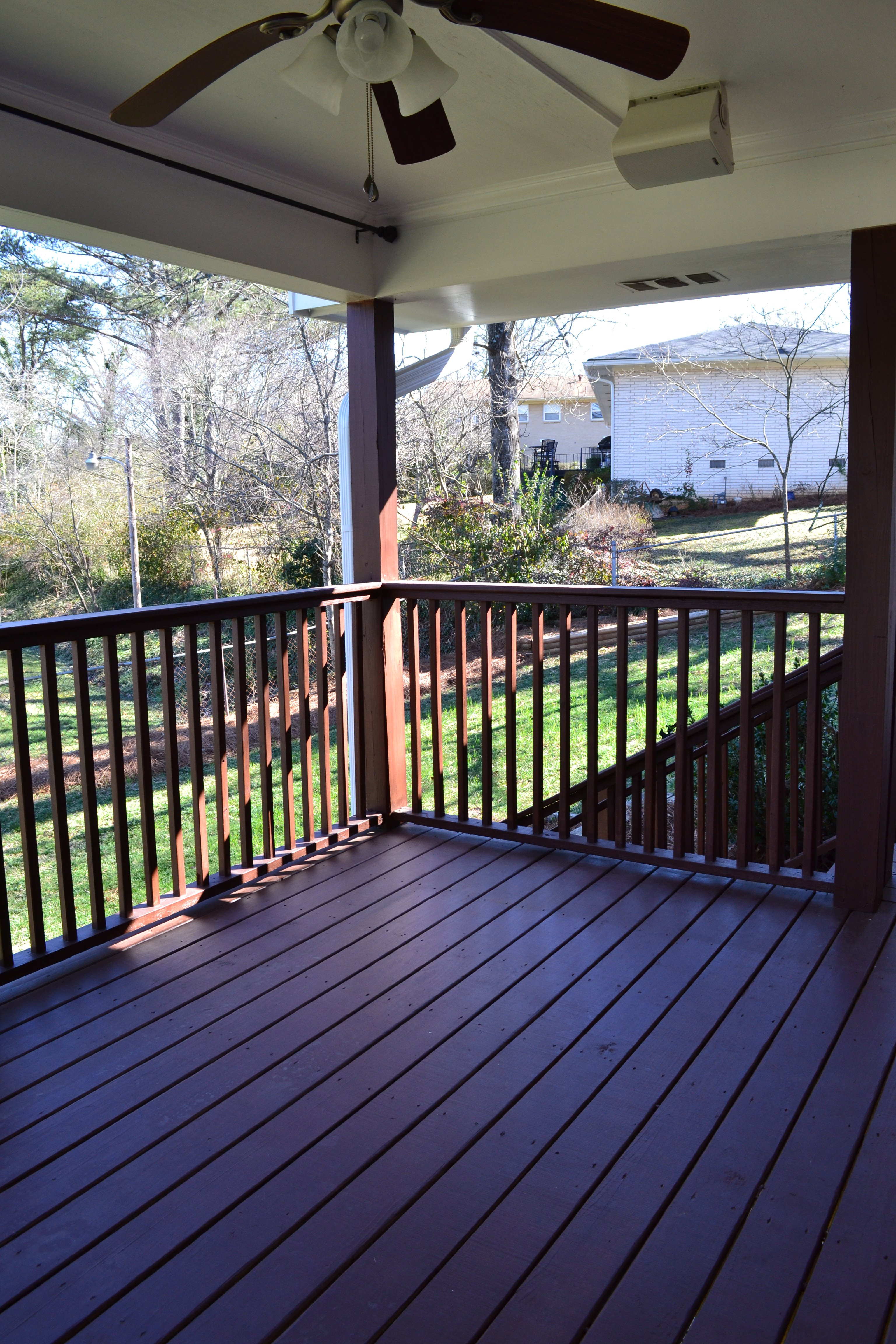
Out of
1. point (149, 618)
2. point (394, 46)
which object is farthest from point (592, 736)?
point (394, 46)

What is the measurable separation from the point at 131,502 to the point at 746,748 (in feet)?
27.7

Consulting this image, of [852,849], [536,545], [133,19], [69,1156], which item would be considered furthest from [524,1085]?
[536,545]

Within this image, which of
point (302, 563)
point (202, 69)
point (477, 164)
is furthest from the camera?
point (302, 563)

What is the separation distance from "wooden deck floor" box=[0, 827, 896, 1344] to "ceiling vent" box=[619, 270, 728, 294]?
2261 millimetres

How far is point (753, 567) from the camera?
38.4 feet

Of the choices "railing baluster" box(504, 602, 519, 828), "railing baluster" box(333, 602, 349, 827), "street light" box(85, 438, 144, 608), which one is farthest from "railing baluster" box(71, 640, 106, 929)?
"street light" box(85, 438, 144, 608)

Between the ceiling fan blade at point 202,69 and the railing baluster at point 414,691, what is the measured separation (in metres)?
2.27

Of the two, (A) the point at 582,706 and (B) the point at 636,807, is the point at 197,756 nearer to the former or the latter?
(B) the point at 636,807

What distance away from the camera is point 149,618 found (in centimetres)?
296

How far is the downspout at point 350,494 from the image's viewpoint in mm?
4164

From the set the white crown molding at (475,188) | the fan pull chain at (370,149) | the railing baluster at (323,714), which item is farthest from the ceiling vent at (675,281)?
the railing baluster at (323,714)

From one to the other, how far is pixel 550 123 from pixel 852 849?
2448mm

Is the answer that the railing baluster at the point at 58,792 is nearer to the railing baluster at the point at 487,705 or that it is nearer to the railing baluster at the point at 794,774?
the railing baluster at the point at 487,705

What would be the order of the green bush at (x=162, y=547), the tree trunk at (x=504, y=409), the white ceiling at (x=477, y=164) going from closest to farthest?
the white ceiling at (x=477, y=164) < the green bush at (x=162, y=547) < the tree trunk at (x=504, y=409)
